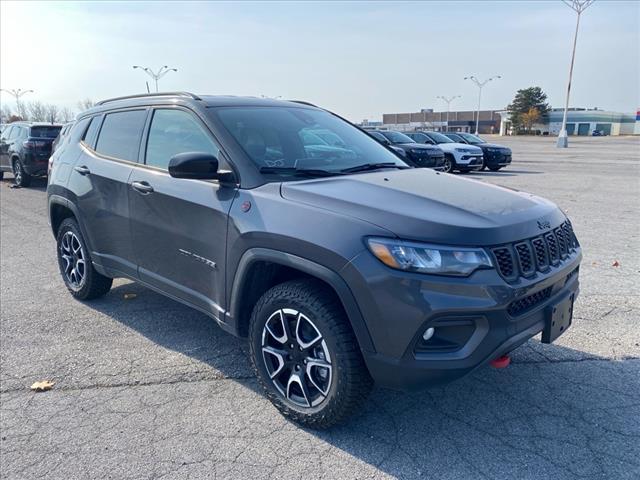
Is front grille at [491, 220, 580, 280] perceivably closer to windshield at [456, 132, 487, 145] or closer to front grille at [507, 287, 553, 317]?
front grille at [507, 287, 553, 317]

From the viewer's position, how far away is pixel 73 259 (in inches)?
196

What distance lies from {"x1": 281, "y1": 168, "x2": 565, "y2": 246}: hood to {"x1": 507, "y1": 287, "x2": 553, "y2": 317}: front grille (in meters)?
0.31

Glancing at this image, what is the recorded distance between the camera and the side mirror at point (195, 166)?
301 cm

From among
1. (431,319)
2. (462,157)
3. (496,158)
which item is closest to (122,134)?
(431,319)

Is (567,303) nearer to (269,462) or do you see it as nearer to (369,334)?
(369,334)

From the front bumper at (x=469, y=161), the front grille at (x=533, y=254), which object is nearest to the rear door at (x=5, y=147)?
the front bumper at (x=469, y=161)

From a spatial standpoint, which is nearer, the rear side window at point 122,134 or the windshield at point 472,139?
the rear side window at point 122,134

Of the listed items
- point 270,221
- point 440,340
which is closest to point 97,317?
point 270,221

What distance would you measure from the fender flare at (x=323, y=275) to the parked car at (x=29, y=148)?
12.8 m

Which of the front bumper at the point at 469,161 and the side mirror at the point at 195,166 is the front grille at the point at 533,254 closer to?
the side mirror at the point at 195,166

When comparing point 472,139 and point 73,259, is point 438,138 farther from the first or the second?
point 73,259

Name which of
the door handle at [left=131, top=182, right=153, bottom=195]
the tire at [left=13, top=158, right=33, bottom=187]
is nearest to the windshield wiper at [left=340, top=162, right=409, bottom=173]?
the door handle at [left=131, top=182, right=153, bottom=195]

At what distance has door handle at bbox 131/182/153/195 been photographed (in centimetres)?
371

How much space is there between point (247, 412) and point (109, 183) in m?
2.24
